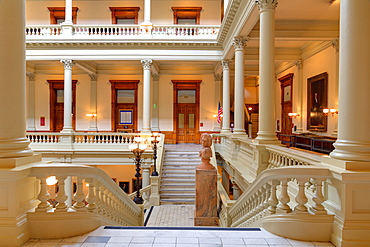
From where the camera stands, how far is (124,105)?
19438mm

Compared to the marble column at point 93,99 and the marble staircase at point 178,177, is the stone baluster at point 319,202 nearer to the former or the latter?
the marble staircase at point 178,177

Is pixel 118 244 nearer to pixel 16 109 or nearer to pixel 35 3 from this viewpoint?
pixel 16 109

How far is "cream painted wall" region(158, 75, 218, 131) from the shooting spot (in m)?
19.3

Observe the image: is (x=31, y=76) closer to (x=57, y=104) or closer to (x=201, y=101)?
(x=57, y=104)

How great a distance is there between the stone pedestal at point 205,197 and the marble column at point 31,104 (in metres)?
17.3

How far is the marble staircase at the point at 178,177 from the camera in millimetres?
11750

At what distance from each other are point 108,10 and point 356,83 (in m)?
18.2

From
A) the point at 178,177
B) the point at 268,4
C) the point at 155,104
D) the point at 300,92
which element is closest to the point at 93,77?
the point at 155,104

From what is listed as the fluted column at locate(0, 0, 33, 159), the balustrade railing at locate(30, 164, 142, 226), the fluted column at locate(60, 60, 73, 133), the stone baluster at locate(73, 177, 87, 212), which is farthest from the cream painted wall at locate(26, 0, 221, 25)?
the stone baluster at locate(73, 177, 87, 212)

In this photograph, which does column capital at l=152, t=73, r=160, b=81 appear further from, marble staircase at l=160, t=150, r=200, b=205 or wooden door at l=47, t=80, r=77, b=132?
marble staircase at l=160, t=150, r=200, b=205

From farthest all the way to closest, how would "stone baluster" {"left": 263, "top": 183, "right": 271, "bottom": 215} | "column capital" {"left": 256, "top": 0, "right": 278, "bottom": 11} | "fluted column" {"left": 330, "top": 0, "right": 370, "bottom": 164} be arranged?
"column capital" {"left": 256, "top": 0, "right": 278, "bottom": 11}, "stone baluster" {"left": 263, "top": 183, "right": 271, "bottom": 215}, "fluted column" {"left": 330, "top": 0, "right": 370, "bottom": 164}

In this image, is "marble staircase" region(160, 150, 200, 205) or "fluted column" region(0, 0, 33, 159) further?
"marble staircase" region(160, 150, 200, 205)

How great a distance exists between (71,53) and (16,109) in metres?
13.1

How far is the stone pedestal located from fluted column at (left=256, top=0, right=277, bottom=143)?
1.90m
